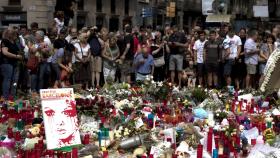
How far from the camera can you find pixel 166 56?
734 inches

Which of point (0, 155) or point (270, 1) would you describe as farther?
Result: point (270, 1)

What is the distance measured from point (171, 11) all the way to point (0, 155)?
110 ft

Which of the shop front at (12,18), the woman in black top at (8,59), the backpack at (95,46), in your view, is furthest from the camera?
the shop front at (12,18)

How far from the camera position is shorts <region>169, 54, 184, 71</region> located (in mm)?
18438

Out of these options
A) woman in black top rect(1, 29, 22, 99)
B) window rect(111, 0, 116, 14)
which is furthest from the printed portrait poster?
window rect(111, 0, 116, 14)

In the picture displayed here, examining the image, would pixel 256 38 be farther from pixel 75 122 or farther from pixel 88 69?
pixel 75 122

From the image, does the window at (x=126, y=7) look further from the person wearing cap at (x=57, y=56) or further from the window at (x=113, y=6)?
the person wearing cap at (x=57, y=56)

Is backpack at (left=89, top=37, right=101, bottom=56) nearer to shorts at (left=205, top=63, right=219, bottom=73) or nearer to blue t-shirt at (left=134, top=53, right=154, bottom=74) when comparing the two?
blue t-shirt at (left=134, top=53, right=154, bottom=74)

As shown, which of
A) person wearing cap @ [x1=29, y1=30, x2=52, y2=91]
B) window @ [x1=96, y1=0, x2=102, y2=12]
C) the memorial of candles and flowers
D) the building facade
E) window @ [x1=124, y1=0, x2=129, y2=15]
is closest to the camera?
the memorial of candles and flowers

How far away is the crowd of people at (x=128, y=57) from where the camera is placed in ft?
51.6

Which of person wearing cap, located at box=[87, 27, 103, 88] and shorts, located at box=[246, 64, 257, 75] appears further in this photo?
shorts, located at box=[246, 64, 257, 75]

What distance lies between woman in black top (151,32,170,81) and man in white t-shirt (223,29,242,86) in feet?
Result: 5.70

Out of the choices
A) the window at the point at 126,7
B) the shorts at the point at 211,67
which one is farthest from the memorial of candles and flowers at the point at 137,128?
the window at the point at 126,7

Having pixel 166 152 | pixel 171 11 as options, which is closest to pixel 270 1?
pixel 171 11
